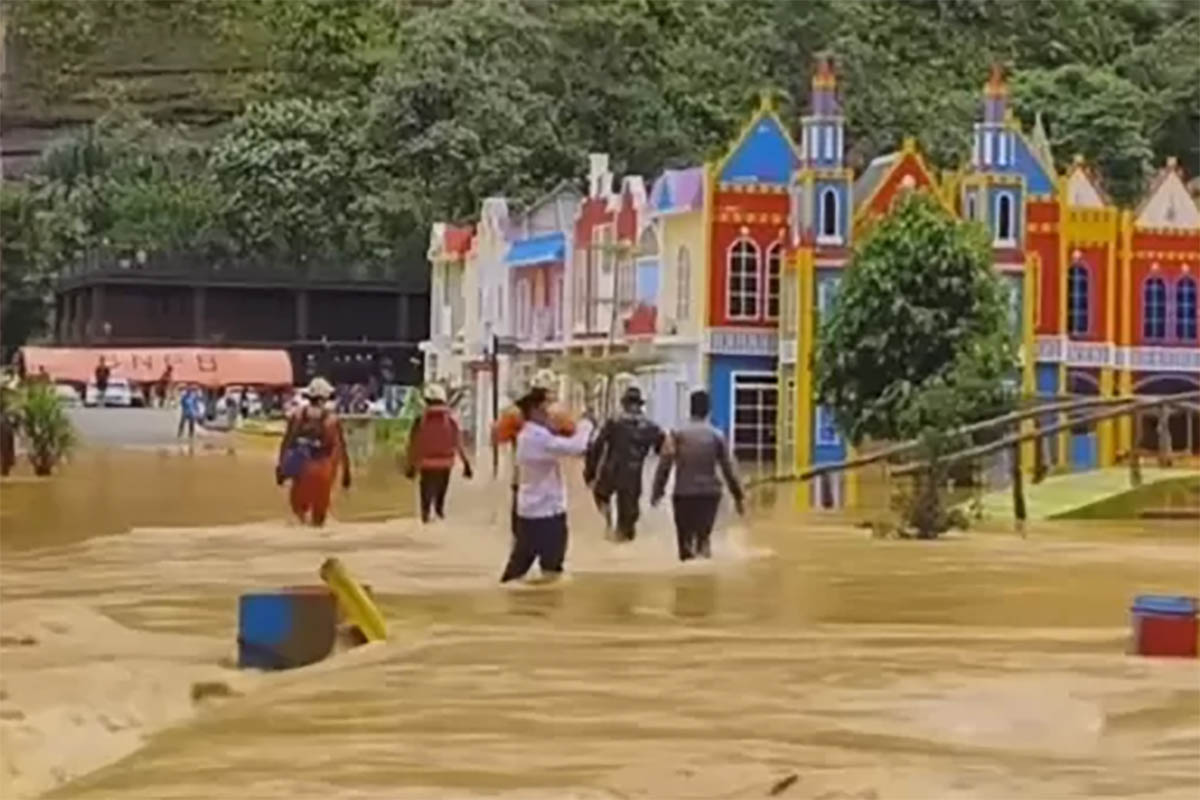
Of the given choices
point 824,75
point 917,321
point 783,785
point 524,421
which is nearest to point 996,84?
point 824,75

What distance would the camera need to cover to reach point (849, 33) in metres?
7.91

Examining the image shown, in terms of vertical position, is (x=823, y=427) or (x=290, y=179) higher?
(x=290, y=179)

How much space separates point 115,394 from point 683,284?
1.69m

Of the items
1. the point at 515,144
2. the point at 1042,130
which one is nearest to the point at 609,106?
the point at 515,144

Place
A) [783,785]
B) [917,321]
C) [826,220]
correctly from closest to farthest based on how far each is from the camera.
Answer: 1. [783,785]
2. [826,220]
3. [917,321]

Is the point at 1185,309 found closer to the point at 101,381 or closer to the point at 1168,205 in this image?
the point at 1168,205

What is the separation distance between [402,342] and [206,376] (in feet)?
1.84

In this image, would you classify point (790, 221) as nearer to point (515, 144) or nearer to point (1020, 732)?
point (515, 144)

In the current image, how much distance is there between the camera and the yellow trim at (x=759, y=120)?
7.62 meters

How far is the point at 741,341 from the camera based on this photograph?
748cm

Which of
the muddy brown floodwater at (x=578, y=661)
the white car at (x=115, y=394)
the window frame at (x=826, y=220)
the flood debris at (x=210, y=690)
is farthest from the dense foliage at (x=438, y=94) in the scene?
the flood debris at (x=210, y=690)

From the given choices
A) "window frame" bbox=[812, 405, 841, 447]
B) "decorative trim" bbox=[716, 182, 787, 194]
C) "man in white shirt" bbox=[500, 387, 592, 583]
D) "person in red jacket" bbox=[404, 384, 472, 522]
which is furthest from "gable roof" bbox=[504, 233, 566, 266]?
"window frame" bbox=[812, 405, 841, 447]

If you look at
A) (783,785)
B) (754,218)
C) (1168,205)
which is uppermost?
(1168,205)

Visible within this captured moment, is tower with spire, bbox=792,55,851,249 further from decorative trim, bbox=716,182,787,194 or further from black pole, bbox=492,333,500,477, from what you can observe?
black pole, bbox=492,333,500,477
